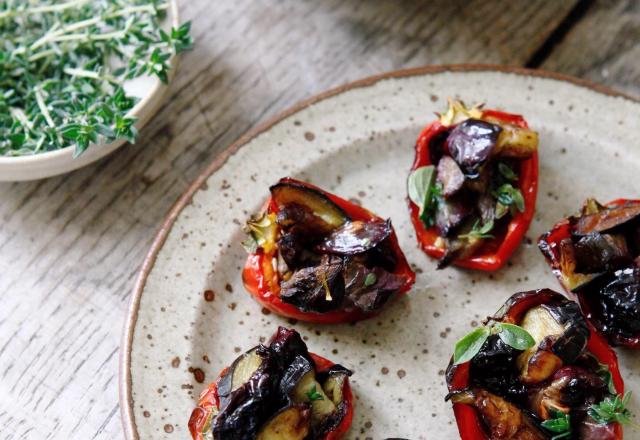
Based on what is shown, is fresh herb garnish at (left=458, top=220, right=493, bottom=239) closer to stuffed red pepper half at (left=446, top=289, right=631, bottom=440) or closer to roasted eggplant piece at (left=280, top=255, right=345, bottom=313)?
stuffed red pepper half at (left=446, top=289, right=631, bottom=440)

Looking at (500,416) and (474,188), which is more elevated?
(474,188)

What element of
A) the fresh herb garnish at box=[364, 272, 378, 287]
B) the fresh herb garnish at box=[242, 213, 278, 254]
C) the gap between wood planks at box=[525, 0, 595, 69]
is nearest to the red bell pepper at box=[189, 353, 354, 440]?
the fresh herb garnish at box=[364, 272, 378, 287]

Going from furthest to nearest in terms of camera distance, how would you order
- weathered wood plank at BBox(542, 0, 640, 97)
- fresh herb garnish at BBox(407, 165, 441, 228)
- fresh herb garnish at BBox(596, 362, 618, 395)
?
weathered wood plank at BBox(542, 0, 640, 97)
fresh herb garnish at BBox(407, 165, 441, 228)
fresh herb garnish at BBox(596, 362, 618, 395)

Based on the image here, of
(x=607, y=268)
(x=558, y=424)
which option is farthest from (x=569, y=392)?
(x=607, y=268)

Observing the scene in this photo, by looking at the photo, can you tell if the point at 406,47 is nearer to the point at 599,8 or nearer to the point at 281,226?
the point at 599,8

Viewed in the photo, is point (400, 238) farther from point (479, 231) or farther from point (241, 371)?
point (241, 371)

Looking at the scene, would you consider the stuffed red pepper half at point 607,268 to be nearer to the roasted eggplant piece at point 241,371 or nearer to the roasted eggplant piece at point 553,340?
the roasted eggplant piece at point 553,340

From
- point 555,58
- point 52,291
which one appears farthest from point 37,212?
point 555,58
